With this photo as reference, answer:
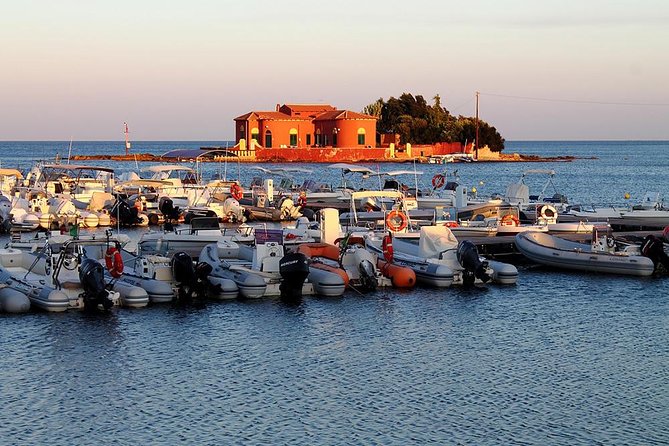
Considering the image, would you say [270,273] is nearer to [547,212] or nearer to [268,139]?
→ [547,212]

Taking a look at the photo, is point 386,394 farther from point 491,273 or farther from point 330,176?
point 330,176

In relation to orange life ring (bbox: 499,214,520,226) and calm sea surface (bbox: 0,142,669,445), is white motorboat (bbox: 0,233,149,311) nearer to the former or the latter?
calm sea surface (bbox: 0,142,669,445)

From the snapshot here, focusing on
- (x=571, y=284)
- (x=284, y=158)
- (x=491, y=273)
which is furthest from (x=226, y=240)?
(x=284, y=158)

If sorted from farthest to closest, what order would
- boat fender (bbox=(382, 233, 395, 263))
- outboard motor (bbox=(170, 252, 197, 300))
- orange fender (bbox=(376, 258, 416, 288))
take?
boat fender (bbox=(382, 233, 395, 263)) → orange fender (bbox=(376, 258, 416, 288)) → outboard motor (bbox=(170, 252, 197, 300))

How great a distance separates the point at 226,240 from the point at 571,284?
10004mm

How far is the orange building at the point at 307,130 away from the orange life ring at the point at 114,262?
8512cm

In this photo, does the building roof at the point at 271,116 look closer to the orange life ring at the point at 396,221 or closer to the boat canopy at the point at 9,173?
the boat canopy at the point at 9,173

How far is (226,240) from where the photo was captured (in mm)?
30703

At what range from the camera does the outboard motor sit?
25.0 meters

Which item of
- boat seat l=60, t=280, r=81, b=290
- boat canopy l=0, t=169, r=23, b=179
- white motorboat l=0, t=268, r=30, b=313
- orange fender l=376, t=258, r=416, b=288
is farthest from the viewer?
boat canopy l=0, t=169, r=23, b=179

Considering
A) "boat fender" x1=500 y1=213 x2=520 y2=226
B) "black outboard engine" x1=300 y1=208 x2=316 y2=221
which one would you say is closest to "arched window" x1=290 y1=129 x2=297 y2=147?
"black outboard engine" x1=300 y1=208 x2=316 y2=221

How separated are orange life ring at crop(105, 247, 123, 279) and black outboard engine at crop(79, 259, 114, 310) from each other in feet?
3.58

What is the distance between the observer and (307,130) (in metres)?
114

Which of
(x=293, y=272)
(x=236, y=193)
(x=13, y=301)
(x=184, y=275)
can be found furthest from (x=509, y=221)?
(x=13, y=301)
